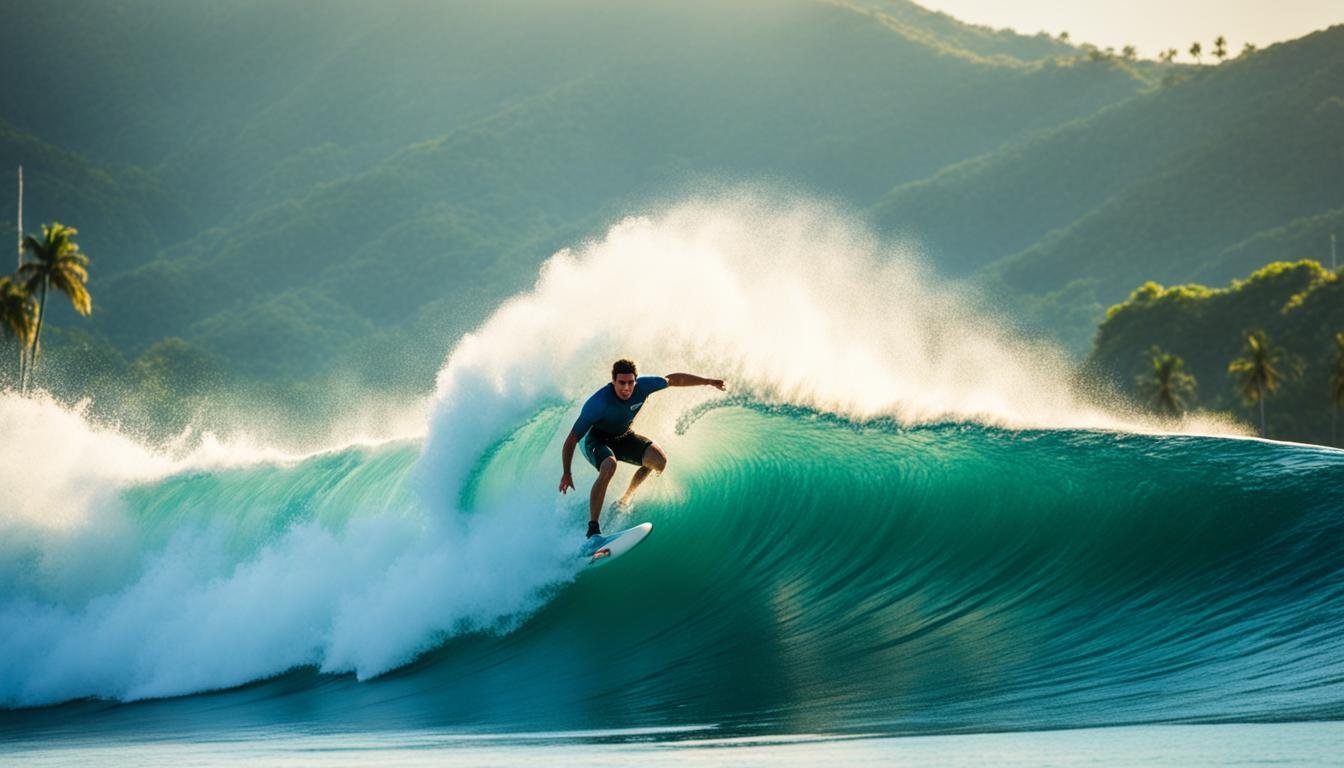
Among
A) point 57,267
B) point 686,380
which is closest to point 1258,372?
point 57,267

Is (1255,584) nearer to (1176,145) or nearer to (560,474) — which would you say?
(560,474)

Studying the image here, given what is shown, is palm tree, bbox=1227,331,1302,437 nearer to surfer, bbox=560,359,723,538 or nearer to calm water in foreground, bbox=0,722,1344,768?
surfer, bbox=560,359,723,538

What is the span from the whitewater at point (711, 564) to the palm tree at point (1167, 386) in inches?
2332

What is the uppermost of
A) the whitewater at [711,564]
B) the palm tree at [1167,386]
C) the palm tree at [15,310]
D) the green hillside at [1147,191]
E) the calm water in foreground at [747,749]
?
the green hillside at [1147,191]

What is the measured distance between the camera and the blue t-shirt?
36.3 feet

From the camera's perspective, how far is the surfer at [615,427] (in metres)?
11.0

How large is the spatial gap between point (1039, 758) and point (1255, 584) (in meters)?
4.24

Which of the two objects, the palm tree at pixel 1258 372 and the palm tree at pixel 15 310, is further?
the palm tree at pixel 1258 372

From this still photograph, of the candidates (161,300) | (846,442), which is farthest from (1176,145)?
(846,442)

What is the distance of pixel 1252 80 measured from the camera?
173500 mm

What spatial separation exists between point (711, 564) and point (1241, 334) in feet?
235

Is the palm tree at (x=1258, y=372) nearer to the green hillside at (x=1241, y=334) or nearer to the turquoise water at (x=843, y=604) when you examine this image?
the green hillside at (x=1241, y=334)

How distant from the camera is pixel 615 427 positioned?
11.2m

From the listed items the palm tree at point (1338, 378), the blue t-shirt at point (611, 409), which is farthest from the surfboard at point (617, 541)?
the palm tree at point (1338, 378)
